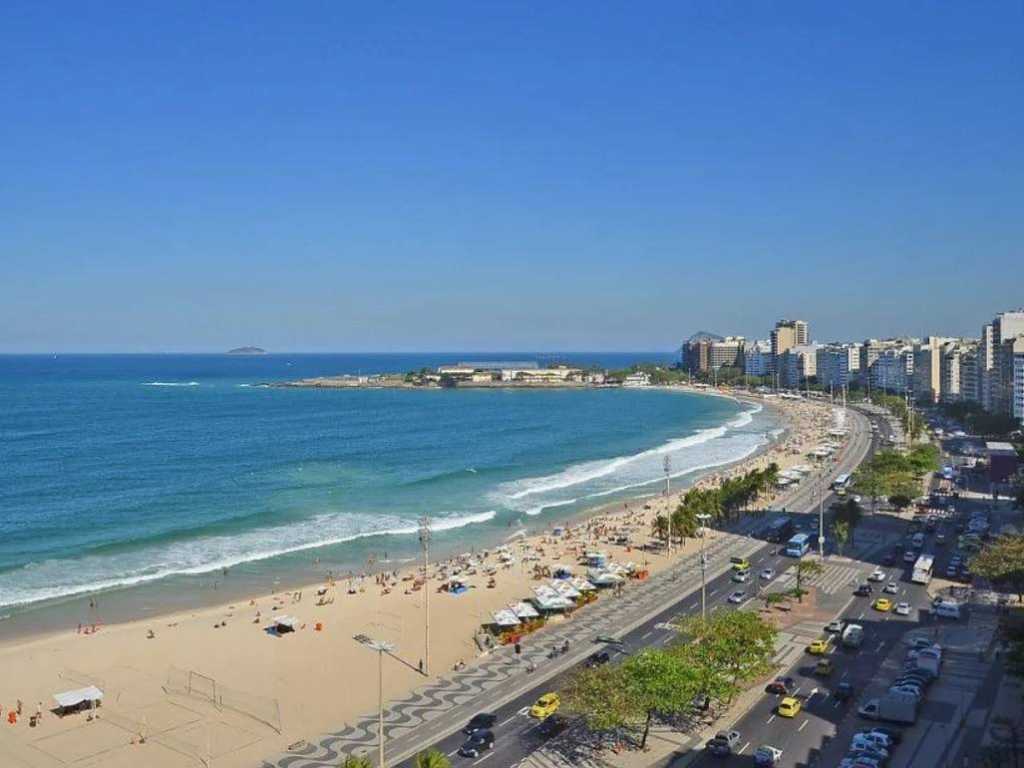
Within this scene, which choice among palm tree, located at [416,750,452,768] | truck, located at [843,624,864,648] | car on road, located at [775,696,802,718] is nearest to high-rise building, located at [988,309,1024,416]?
truck, located at [843,624,864,648]

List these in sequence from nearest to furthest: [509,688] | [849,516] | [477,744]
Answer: [477,744], [509,688], [849,516]

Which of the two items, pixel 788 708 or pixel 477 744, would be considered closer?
pixel 477 744

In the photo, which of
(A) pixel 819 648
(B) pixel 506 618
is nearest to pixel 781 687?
(A) pixel 819 648

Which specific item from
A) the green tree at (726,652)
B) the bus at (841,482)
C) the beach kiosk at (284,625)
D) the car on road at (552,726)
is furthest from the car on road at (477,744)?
the bus at (841,482)

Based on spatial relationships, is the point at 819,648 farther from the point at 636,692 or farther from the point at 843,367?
the point at 843,367

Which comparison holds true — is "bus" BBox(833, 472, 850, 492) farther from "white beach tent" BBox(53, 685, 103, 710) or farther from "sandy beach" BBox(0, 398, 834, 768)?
"white beach tent" BBox(53, 685, 103, 710)

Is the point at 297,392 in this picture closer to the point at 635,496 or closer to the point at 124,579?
the point at 635,496

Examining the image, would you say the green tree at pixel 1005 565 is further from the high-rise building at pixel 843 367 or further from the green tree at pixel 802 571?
the high-rise building at pixel 843 367
